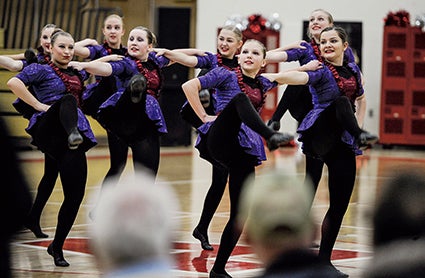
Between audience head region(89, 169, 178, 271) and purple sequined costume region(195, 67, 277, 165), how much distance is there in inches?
136

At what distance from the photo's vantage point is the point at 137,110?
627cm

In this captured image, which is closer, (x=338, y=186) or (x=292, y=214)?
(x=292, y=214)

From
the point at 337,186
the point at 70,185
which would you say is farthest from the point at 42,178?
the point at 337,186

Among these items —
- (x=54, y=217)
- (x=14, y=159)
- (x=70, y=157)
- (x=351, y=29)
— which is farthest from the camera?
(x=351, y=29)

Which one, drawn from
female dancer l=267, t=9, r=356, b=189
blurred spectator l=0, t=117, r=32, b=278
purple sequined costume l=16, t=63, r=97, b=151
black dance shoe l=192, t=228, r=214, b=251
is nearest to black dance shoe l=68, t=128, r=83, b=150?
purple sequined costume l=16, t=63, r=97, b=151

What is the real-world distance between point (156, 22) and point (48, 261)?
1136 cm

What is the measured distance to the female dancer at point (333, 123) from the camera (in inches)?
206

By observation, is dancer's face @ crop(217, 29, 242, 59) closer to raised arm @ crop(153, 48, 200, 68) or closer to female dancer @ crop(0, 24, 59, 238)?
raised arm @ crop(153, 48, 200, 68)

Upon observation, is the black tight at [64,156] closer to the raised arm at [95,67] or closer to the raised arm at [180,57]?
the raised arm at [95,67]

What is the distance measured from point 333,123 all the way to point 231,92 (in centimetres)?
61

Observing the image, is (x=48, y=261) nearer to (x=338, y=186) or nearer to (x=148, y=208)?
(x=338, y=186)

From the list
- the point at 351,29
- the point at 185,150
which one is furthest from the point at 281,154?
the point at 351,29

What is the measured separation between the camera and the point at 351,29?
627 inches

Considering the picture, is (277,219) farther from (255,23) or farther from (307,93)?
(255,23)
